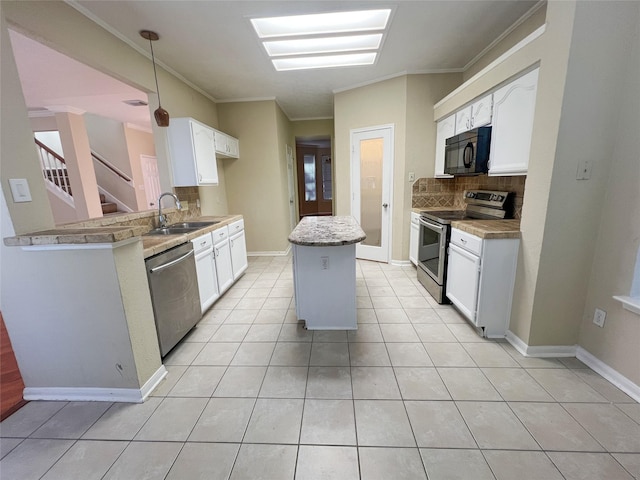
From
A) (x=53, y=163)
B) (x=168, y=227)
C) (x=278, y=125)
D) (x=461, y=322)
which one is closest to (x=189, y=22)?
(x=168, y=227)

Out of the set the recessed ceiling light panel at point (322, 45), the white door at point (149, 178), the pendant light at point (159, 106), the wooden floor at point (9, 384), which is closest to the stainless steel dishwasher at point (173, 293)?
the wooden floor at point (9, 384)

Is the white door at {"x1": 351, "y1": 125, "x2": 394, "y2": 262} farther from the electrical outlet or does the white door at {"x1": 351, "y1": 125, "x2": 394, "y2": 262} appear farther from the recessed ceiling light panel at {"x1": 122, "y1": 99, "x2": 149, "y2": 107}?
the recessed ceiling light panel at {"x1": 122, "y1": 99, "x2": 149, "y2": 107}

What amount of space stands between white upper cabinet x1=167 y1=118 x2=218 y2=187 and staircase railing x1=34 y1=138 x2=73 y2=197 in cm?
335

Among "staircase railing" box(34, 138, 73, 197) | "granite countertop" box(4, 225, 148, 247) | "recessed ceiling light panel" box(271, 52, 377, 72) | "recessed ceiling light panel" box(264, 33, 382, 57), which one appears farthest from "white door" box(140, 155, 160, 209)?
"granite countertop" box(4, 225, 148, 247)

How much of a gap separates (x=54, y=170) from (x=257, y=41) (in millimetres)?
5013

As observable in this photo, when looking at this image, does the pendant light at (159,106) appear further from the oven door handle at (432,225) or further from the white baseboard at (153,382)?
the oven door handle at (432,225)

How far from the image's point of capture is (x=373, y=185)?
4.09m

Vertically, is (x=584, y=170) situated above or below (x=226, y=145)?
below

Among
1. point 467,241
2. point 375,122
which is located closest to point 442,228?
point 467,241

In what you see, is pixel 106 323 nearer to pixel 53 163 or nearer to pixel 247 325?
pixel 247 325

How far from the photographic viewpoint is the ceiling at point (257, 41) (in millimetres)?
2121

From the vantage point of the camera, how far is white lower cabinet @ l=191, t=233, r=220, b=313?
2.51 m

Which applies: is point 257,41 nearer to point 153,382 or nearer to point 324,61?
Result: point 324,61

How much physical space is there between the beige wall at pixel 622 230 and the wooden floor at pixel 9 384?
12.2 ft
